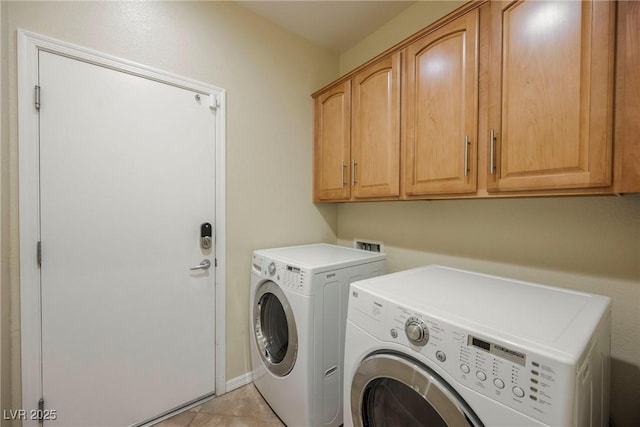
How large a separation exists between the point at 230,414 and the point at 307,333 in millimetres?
837

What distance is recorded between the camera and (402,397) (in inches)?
35.8

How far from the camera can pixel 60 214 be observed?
4.07 ft

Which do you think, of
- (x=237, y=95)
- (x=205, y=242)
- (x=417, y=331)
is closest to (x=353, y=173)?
(x=237, y=95)

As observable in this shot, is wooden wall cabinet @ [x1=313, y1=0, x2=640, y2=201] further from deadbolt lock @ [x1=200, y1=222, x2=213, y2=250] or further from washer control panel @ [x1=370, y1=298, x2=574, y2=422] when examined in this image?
deadbolt lock @ [x1=200, y1=222, x2=213, y2=250]

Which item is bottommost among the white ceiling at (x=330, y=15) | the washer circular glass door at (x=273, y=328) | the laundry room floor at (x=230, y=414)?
the laundry room floor at (x=230, y=414)

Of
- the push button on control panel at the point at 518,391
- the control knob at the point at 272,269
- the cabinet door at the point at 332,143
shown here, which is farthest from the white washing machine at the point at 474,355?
the cabinet door at the point at 332,143

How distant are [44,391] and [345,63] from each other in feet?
9.57

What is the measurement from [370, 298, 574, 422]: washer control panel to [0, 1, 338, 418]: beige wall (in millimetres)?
1331

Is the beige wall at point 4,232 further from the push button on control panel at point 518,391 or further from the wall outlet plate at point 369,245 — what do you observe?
the wall outlet plate at point 369,245

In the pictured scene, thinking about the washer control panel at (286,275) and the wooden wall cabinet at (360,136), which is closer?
the washer control panel at (286,275)

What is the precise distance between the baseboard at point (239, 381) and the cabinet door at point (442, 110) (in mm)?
1704

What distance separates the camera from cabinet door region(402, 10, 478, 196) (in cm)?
117

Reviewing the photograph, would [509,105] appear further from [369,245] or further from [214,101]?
[214,101]

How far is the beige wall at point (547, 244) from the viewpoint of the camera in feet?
3.35
